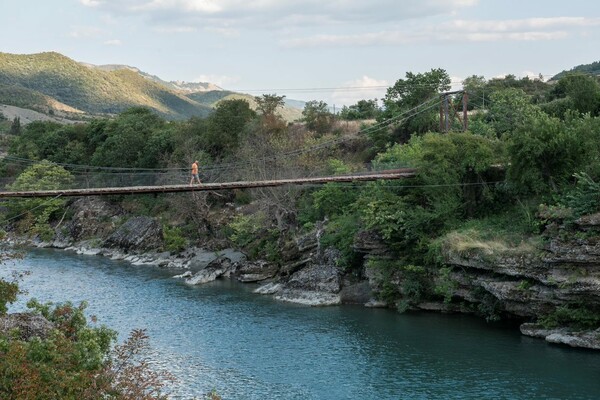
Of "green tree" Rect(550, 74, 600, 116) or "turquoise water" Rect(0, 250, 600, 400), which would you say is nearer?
"turquoise water" Rect(0, 250, 600, 400)

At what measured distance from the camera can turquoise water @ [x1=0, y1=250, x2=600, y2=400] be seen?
19016 millimetres

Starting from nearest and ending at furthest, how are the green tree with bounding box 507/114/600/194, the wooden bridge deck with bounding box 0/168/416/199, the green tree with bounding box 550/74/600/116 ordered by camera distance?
the wooden bridge deck with bounding box 0/168/416/199 → the green tree with bounding box 507/114/600/194 → the green tree with bounding box 550/74/600/116

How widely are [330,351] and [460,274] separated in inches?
241

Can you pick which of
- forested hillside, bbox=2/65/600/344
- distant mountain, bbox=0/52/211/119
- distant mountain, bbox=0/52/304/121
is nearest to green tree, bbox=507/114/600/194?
forested hillside, bbox=2/65/600/344

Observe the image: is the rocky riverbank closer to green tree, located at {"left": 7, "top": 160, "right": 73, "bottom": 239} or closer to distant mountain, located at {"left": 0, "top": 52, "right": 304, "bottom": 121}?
green tree, located at {"left": 7, "top": 160, "right": 73, "bottom": 239}

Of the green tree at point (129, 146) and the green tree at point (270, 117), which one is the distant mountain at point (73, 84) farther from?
the green tree at point (270, 117)

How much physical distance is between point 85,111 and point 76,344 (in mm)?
108602

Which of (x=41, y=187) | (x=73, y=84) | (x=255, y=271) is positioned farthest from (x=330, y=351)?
(x=73, y=84)

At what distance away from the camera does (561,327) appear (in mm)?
22562

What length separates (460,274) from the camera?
25.3 meters

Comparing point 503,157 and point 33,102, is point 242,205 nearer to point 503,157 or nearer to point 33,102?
point 503,157

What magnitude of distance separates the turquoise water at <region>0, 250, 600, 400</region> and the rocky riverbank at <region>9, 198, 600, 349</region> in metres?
0.78

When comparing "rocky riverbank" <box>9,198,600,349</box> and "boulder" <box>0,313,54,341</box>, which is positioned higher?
"boulder" <box>0,313,54,341</box>

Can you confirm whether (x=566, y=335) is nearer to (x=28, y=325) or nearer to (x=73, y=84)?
(x=28, y=325)
